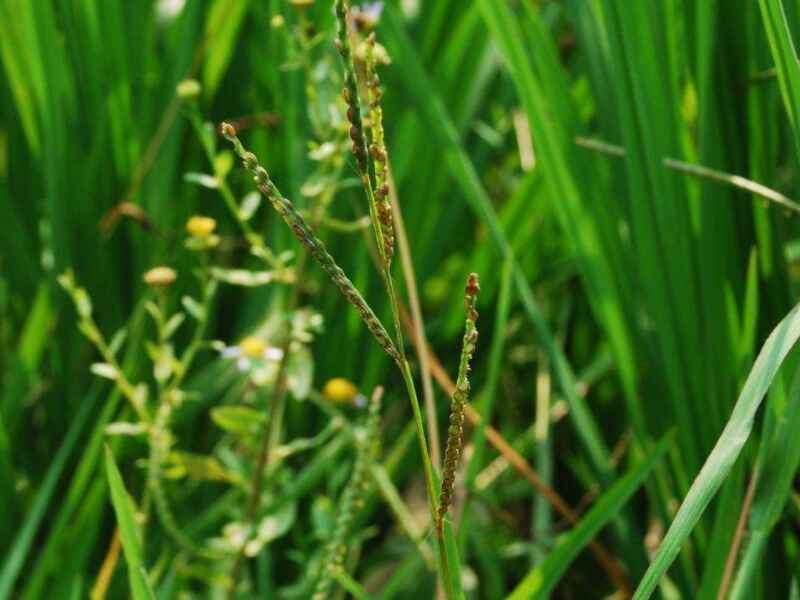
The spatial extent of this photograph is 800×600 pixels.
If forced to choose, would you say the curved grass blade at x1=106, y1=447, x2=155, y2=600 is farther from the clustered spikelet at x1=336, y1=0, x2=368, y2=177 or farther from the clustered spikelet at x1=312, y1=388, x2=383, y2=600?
the clustered spikelet at x1=336, y1=0, x2=368, y2=177

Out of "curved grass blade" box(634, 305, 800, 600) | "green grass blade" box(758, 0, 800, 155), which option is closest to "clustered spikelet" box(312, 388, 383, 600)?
"curved grass blade" box(634, 305, 800, 600)

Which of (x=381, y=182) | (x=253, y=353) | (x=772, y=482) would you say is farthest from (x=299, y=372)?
(x=381, y=182)

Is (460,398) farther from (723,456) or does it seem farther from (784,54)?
(784,54)

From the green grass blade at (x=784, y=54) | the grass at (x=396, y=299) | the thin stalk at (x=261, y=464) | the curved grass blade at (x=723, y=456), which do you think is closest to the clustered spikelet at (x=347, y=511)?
the grass at (x=396, y=299)

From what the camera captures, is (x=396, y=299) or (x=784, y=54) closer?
(x=784, y=54)

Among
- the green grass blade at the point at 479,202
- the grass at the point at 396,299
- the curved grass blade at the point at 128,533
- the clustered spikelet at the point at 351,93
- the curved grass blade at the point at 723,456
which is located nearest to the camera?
the clustered spikelet at the point at 351,93

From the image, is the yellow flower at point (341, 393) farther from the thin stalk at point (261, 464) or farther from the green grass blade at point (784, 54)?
the green grass blade at point (784, 54)
